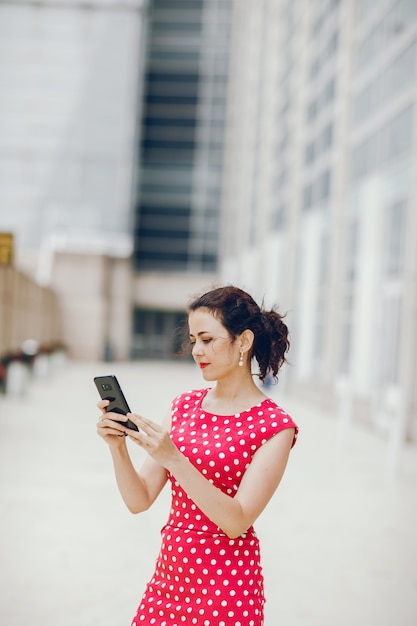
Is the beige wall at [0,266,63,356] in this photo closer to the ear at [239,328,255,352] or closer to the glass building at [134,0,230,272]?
the glass building at [134,0,230,272]

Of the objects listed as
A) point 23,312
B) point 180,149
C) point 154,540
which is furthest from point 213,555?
point 180,149

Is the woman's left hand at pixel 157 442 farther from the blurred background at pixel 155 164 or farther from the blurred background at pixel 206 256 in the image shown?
the blurred background at pixel 155 164

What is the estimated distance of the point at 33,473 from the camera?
32.8 feet

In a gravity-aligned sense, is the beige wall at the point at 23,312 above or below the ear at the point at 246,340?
below

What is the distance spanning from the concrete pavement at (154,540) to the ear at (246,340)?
9.59 feet

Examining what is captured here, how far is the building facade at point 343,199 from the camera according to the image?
1859 cm

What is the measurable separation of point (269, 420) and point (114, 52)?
50966 mm

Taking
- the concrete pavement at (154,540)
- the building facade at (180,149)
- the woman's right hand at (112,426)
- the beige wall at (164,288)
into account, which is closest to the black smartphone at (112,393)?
the woman's right hand at (112,426)

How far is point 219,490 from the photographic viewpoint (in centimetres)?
216

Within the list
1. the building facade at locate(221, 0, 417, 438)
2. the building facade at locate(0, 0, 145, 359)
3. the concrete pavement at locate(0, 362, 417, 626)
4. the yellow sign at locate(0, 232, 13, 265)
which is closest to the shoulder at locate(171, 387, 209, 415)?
the concrete pavement at locate(0, 362, 417, 626)

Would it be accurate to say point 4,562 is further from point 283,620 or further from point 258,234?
point 258,234

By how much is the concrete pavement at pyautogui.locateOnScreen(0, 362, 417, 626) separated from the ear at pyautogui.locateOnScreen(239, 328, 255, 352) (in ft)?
9.59

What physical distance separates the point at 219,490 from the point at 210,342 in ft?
1.47

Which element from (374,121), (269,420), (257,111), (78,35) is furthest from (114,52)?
(269,420)
